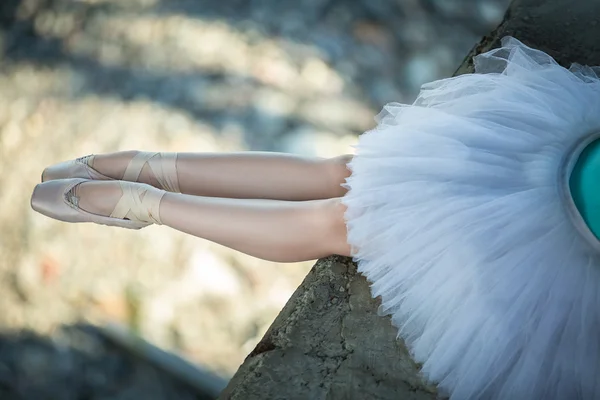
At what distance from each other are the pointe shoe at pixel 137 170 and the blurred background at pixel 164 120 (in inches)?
13.4

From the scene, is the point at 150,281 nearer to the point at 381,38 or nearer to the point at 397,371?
the point at 397,371

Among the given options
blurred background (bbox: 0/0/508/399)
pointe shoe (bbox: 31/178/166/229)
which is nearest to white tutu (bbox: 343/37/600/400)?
pointe shoe (bbox: 31/178/166/229)

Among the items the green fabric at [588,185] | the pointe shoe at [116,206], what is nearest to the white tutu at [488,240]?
the green fabric at [588,185]

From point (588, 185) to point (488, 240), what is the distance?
0.47 feet

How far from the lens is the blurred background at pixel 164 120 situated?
1448mm

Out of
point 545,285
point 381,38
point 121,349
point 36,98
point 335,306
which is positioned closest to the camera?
point 545,285

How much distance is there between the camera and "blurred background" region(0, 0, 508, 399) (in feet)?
4.75

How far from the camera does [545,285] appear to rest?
871 millimetres

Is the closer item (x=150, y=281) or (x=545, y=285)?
(x=545, y=285)

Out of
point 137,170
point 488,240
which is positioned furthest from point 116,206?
point 488,240

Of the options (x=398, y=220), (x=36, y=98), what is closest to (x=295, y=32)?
(x=36, y=98)

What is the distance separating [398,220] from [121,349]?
2.53 ft

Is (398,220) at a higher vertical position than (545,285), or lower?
higher

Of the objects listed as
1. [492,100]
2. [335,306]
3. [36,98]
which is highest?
[36,98]
